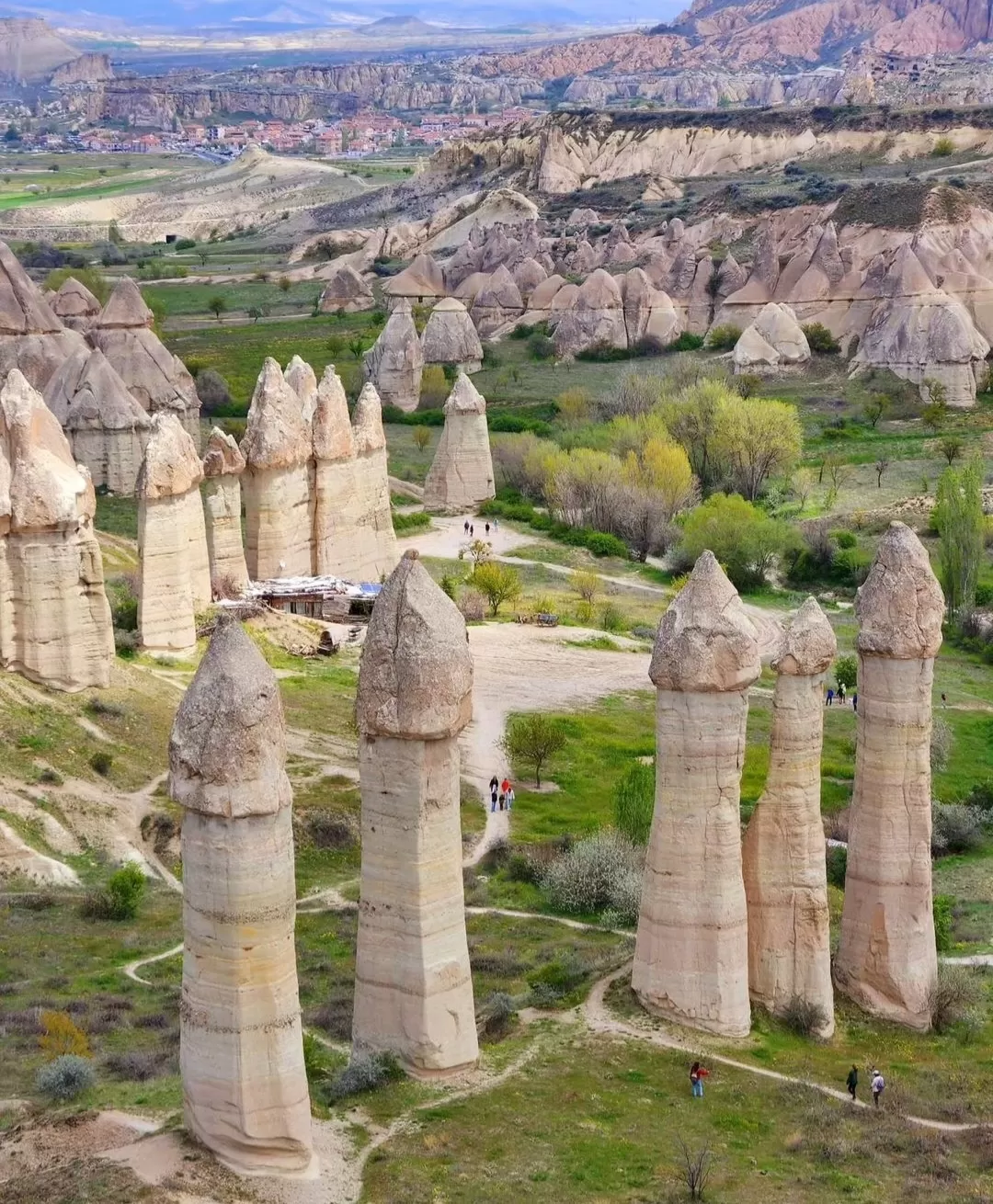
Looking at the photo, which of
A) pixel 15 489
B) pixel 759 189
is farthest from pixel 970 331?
pixel 15 489

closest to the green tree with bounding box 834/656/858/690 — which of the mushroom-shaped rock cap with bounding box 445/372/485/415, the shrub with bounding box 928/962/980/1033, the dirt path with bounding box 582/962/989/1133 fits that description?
the shrub with bounding box 928/962/980/1033

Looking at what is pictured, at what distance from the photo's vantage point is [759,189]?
328 feet

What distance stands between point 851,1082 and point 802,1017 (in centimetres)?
144

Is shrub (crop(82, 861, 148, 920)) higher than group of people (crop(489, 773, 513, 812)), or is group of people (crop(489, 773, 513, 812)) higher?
shrub (crop(82, 861, 148, 920))

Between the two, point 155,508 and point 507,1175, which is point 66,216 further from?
point 507,1175

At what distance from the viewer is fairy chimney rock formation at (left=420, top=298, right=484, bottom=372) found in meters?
71.2

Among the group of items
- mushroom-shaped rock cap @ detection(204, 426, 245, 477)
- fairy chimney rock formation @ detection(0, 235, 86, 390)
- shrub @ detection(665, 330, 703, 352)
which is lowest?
shrub @ detection(665, 330, 703, 352)

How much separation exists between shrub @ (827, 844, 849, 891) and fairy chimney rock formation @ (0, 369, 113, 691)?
10158mm

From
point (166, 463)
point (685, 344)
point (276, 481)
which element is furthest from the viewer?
point (685, 344)

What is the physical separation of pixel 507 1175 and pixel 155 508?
17543 millimetres

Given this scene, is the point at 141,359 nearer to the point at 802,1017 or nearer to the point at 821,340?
the point at 821,340

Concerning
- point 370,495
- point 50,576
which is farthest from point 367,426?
point 50,576

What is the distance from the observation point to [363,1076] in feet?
56.4

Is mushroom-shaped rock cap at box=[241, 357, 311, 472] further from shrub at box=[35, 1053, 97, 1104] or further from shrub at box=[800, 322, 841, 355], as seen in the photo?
shrub at box=[800, 322, 841, 355]
